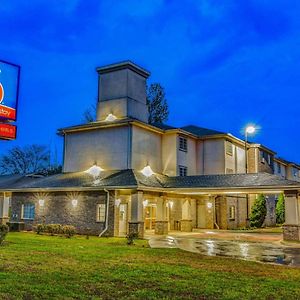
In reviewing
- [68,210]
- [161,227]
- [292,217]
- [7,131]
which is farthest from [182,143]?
[7,131]

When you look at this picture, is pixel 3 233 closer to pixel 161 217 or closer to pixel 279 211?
pixel 161 217

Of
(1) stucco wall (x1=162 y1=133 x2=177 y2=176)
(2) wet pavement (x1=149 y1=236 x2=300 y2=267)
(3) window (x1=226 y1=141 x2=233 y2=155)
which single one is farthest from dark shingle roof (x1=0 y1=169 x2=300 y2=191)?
(3) window (x1=226 y1=141 x2=233 y2=155)

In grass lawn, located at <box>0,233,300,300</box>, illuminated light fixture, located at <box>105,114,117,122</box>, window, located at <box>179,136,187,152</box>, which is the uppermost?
illuminated light fixture, located at <box>105,114,117,122</box>

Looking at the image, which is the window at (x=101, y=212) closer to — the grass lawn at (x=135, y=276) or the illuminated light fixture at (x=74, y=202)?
the illuminated light fixture at (x=74, y=202)

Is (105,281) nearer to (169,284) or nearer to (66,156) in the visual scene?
(169,284)

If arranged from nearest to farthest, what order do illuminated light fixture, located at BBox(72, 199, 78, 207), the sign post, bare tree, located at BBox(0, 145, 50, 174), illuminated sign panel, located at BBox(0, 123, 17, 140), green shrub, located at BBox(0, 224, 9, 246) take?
illuminated sign panel, located at BBox(0, 123, 17, 140)
the sign post
green shrub, located at BBox(0, 224, 9, 246)
illuminated light fixture, located at BBox(72, 199, 78, 207)
bare tree, located at BBox(0, 145, 50, 174)

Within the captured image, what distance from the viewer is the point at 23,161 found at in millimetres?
63031

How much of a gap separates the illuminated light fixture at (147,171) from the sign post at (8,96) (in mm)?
12492

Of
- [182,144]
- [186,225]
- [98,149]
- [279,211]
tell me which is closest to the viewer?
[98,149]

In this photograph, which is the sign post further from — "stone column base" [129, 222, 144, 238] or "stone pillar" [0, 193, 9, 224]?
"stone pillar" [0, 193, 9, 224]

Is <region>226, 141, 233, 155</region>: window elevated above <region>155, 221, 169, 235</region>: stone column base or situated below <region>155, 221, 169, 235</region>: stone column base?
above

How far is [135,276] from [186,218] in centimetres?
1722

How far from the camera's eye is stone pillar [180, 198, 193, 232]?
26.3 meters

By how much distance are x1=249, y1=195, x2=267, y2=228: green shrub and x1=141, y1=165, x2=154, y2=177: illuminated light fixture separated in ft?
32.7
